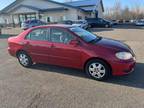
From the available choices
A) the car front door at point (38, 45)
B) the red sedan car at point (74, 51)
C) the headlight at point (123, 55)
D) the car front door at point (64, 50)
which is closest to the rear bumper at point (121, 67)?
the red sedan car at point (74, 51)

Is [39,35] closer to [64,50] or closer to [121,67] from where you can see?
[64,50]

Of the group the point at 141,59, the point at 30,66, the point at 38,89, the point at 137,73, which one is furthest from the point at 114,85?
the point at 30,66

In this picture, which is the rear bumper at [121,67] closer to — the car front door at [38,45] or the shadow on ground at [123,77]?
the shadow on ground at [123,77]

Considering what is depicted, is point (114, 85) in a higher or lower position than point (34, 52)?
lower

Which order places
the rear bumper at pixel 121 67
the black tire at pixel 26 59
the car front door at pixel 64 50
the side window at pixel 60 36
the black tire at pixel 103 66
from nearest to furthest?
the rear bumper at pixel 121 67 < the black tire at pixel 103 66 < the car front door at pixel 64 50 < the side window at pixel 60 36 < the black tire at pixel 26 59

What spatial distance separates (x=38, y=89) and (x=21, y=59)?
2314 mm

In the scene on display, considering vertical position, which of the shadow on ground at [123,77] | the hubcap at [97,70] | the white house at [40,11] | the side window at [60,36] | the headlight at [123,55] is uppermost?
the white house at [40,11]

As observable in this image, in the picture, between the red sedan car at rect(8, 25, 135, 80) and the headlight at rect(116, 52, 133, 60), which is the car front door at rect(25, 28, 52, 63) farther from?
the headlight at rect(116, 52, 133, 60)

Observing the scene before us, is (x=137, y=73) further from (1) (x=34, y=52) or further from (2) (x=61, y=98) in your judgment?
(1) (x=34, y=52)

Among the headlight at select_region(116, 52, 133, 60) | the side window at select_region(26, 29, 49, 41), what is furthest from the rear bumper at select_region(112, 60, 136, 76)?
the side window at select_region(26, 29, 49, 41)

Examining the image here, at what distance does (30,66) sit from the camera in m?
7.02

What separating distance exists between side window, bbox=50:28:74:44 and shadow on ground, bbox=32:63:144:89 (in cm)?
110

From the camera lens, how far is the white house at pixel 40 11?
120ft

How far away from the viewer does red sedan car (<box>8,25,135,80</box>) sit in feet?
17.1
